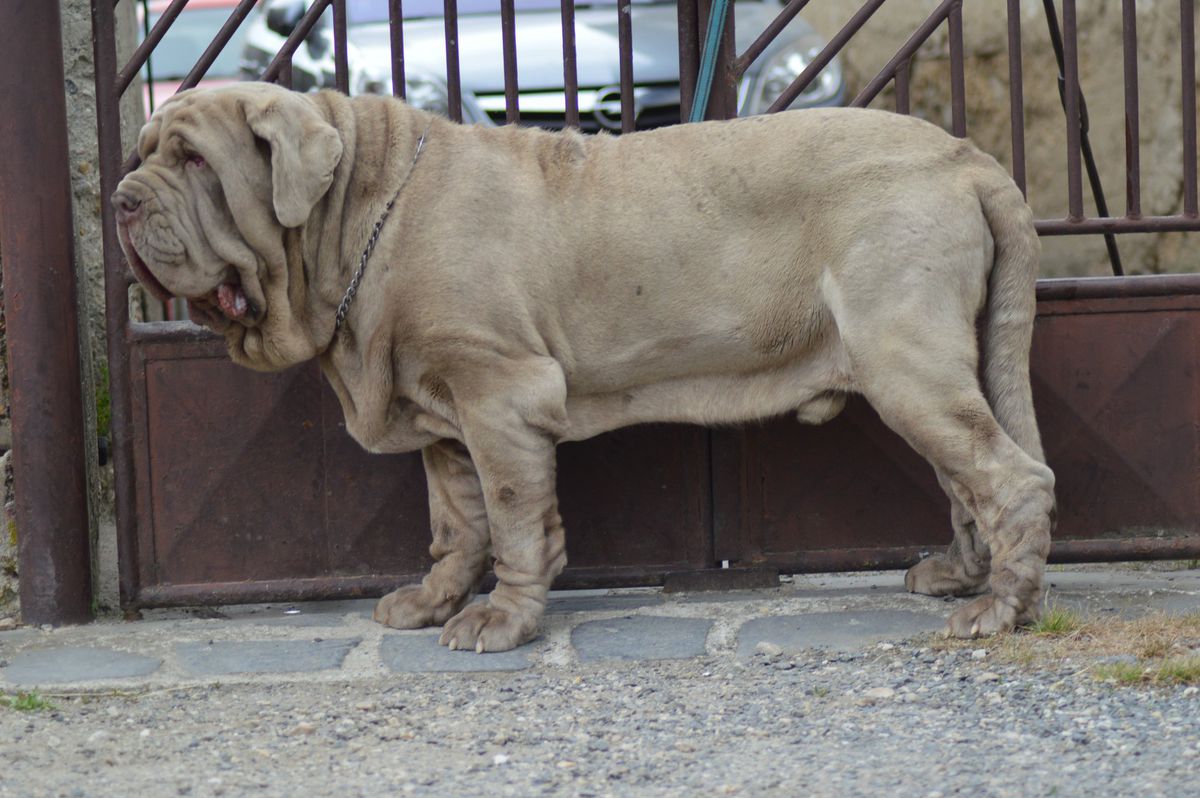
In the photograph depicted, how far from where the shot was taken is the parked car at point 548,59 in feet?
23.8

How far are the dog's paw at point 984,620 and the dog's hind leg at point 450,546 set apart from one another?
1.36 meters

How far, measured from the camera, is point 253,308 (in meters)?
4.12

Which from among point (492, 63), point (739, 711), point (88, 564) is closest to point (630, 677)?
point (739, 711)

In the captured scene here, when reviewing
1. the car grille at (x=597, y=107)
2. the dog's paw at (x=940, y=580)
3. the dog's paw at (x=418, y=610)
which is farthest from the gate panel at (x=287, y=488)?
the car grille at (x=597, y=107)

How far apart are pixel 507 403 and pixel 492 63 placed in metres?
3.72

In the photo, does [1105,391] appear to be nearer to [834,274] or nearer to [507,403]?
[834,274]

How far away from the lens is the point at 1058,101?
25.9ft

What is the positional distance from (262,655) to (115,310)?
124 centimetres

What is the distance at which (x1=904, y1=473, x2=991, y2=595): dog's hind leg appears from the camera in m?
4.40

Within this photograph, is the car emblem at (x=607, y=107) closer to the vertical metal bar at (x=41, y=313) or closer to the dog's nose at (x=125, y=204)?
the vertical metal bar at (x=41, y=313)

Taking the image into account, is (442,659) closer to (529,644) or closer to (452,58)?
(529,644)

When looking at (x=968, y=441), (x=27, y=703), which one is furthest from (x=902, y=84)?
(x=27, y=703)

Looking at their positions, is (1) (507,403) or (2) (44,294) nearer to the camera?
(1) (507,403)

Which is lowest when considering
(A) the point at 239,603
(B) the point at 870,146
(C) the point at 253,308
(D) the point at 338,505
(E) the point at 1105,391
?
(A) the point at 239,603
